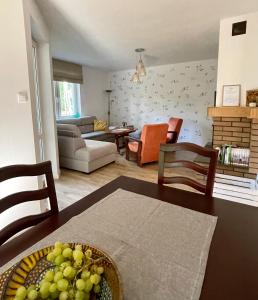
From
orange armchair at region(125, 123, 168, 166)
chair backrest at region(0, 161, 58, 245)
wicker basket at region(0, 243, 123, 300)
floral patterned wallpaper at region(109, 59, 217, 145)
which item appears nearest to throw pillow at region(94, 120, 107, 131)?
floral patterned wallpaper at region(109, 59, 217, 145)

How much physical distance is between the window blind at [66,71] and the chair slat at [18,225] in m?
4.72

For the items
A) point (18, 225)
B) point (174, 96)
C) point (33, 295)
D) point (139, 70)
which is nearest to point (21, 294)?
point (33, 295)

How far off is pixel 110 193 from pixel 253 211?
74 cm

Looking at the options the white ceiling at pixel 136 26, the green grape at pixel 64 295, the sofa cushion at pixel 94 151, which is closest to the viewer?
the green grape at pixel 64 295

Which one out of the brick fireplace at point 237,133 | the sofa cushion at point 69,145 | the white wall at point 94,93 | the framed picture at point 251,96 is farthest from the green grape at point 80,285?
the white wall at point 94,93

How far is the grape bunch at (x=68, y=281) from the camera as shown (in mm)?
469

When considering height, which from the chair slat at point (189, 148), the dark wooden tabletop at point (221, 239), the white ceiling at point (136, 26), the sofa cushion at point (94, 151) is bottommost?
the sofa cushion at point (94, 151)

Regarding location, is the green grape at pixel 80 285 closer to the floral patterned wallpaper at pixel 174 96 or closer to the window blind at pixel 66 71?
the window blind at pixel 66 71

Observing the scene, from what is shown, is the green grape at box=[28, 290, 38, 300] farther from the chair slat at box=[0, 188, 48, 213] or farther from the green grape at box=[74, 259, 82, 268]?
the chair slat at box=[0, 188, 48, 213]

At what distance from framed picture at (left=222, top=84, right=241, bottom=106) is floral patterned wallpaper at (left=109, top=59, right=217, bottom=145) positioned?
2641 millimetres

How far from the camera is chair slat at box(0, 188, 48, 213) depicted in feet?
3.07

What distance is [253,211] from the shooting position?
1020 mm

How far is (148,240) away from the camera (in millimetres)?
824

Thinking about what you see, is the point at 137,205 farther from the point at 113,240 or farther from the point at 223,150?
the point at 223,150
